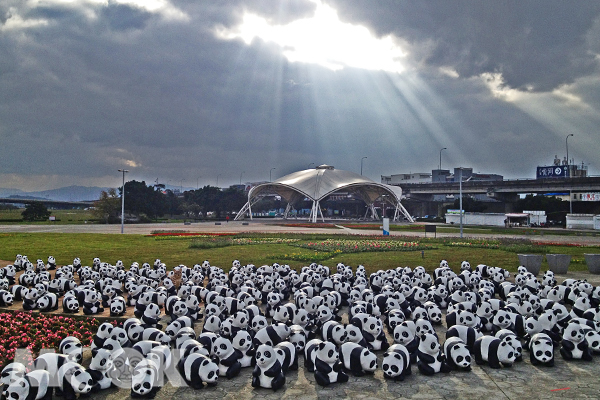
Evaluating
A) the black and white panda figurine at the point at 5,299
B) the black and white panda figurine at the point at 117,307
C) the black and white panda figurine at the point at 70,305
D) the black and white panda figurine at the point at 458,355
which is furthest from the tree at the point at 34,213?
the black and white panda figurine at the point at 458,355

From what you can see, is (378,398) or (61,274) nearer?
(378,398)

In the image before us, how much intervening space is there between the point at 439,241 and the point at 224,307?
23873 mm

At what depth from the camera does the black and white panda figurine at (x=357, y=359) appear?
756cm

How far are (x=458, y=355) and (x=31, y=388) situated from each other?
24.4 feet

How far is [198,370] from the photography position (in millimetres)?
7129

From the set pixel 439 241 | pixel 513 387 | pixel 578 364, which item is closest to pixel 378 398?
pixel 513 387

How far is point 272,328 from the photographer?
851 centimetres

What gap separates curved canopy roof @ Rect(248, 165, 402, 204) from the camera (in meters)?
75.2

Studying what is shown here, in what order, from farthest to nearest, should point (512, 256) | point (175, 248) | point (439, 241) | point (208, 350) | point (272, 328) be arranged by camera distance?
point (439, 241), point (175, 248), point (512, 256), point (272, 328), point (208, 350)

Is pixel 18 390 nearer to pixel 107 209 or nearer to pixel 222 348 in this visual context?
pixel 222 348

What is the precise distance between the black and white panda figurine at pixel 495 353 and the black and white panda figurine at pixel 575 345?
1.41 meters

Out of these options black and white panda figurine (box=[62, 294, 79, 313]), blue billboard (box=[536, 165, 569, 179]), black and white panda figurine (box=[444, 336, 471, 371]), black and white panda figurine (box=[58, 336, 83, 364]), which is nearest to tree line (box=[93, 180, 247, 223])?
black and white panda figurine (box=[62, 294, 79, 313])

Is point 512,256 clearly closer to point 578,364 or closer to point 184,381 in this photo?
point 578,364

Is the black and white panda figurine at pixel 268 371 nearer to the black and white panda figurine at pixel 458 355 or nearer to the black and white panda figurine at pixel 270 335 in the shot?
the black and white panda figurine at pixel 270 335
